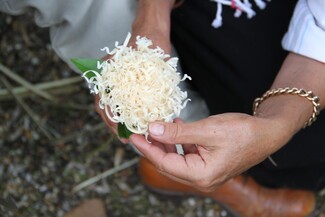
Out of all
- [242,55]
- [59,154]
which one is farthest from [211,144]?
[59,154]

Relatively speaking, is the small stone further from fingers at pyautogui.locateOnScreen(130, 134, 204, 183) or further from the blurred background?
fingers at pyautogui.locateOnScreen(130, 134, 204, 183)


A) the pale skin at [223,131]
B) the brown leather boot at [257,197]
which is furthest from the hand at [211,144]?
the brown leather boot at [257,197]

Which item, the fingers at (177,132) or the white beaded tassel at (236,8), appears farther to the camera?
the white beaded tassel at (236,8)

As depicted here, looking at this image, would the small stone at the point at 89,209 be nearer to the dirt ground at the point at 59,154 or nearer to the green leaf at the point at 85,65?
the dirt ground at the point at 59,154

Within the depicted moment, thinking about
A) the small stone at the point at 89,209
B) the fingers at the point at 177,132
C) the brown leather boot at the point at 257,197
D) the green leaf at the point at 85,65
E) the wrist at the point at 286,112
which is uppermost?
the green leaf at the point at 85,65

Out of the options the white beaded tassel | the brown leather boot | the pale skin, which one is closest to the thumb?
the pale skin

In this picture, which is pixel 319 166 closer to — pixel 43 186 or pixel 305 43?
pixel 305 43

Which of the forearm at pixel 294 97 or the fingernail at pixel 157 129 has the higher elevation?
the fingernail at pixel 157 129
